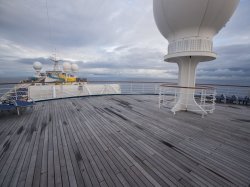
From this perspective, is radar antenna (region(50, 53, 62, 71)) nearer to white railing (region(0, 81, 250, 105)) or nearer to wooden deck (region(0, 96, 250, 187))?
white railing (region(0, 81, 250, 105))

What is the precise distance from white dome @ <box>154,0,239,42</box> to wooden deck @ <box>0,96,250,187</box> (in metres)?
3.13

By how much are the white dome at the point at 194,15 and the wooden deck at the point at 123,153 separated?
3127 mm

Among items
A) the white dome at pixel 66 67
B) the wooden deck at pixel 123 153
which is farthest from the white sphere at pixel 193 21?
the white dome at pixel 66 67

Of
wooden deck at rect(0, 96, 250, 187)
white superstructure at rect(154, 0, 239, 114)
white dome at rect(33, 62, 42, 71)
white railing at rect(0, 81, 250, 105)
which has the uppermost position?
white dome at rect(33, 62, 42, 71)

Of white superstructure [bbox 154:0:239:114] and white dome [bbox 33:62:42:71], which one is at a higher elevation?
white dome [bbox 33:62:42:71]

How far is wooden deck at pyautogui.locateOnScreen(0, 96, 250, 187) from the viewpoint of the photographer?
1.53 meters

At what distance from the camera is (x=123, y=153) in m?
2.06

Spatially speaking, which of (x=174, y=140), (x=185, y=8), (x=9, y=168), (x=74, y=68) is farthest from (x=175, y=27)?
(x=74, y=68)

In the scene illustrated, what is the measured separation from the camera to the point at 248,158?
1.97m

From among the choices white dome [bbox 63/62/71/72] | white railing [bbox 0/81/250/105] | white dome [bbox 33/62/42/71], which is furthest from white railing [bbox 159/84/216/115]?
white dome [bbox 33/62/42/71]

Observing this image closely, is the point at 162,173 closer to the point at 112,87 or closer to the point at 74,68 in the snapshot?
the point at 112,87

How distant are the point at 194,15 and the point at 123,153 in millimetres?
4482

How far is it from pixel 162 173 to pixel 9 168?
2.18m

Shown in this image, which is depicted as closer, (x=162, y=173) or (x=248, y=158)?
(x=162, y=173)
